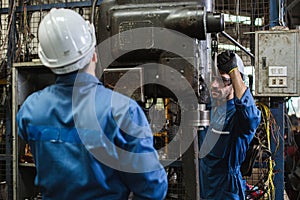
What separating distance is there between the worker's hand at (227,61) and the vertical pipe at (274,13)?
62cm

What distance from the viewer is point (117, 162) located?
138cm

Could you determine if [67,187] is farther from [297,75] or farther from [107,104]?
[297,75]

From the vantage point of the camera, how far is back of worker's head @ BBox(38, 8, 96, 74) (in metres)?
1.40

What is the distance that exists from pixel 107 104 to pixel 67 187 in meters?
0.34

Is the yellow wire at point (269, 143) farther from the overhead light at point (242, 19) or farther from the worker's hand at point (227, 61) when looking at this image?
the overhead light at point (242, 19)

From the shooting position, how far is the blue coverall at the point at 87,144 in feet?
4.43

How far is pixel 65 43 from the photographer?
1.40 meters

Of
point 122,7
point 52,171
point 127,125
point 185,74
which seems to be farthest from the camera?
point 122,7

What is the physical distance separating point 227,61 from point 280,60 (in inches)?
16.0

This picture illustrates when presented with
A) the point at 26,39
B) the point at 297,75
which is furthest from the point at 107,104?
the point at 26,39

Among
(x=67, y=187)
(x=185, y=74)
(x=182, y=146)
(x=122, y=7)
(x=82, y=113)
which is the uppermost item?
(x=122, y=7)

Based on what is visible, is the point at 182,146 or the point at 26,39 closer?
the point at 182,146

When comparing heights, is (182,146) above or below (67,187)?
above

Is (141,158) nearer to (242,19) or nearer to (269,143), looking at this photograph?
(269,143)
